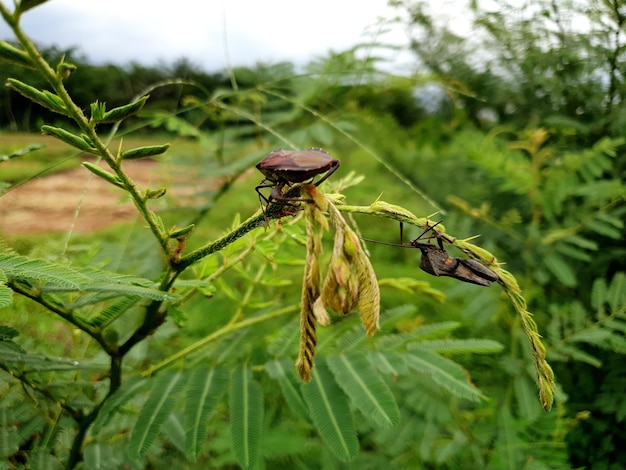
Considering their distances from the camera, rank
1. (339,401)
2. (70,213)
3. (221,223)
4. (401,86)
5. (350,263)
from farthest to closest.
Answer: (221,223) → (70,213) → (401,86) → (339,401) → (350,263)

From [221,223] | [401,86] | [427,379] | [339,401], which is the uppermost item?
[401,86]

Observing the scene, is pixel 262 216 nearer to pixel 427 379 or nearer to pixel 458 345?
pixel 458 345

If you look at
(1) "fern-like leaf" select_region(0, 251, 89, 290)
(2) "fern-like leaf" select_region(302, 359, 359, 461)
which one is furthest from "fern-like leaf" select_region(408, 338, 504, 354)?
(1) "fern-like leaf" select_region(0, 251, 89, 290)

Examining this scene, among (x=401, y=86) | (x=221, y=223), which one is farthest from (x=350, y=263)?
(x=221, y=223)

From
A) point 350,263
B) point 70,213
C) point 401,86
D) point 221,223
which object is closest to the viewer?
point 350,263

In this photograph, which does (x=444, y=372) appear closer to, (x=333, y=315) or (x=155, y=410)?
(x=333, y=315)

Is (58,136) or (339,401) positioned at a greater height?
(58,136)

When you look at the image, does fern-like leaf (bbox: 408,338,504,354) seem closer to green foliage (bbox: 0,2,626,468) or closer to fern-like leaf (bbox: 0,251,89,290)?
green foliage (bbox: 0,2,626,468)
